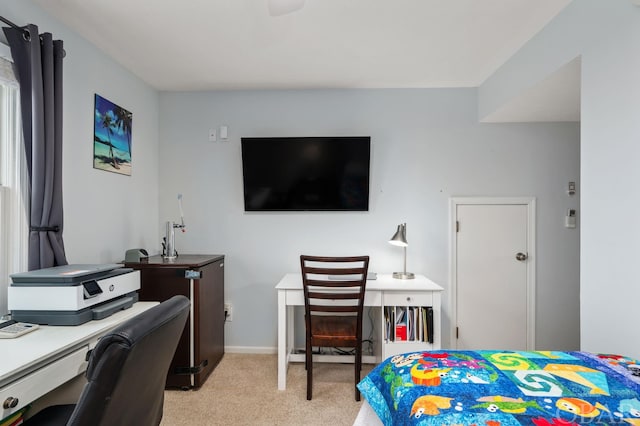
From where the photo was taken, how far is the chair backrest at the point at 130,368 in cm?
83

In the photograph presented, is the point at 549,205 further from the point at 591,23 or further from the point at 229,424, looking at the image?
the point at 229,424

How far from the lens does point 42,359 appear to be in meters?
1.23

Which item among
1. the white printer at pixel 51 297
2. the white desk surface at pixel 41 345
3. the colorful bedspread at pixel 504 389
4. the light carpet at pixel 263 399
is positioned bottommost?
the light carpet at pixel 263 399

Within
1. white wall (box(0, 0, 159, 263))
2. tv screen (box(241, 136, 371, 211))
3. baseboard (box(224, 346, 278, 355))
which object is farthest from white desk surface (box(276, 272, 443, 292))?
white wall (box(0, 0, 159, 263))

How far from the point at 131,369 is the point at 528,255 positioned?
10.5 ft

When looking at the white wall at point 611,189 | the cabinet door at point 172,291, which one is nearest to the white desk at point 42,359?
the cabinet door at point 172,291

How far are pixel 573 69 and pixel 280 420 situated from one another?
277cm

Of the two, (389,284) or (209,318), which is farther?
(209,318)

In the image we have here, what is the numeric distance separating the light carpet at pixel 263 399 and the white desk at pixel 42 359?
952 mm

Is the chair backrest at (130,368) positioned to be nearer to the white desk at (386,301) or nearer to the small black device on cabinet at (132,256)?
the white desk at (386,301)

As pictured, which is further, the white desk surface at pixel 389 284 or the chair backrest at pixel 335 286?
the white desk surface at pixel 389 284

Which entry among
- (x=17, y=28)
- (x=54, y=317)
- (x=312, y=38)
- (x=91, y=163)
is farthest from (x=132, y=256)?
(x=312, y=38)

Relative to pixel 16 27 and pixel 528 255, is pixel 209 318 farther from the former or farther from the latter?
pixel 528 255

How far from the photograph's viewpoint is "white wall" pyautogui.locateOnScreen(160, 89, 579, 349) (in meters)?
3.03
